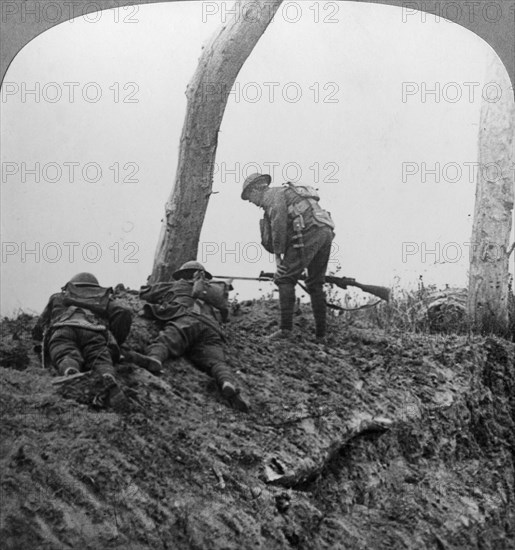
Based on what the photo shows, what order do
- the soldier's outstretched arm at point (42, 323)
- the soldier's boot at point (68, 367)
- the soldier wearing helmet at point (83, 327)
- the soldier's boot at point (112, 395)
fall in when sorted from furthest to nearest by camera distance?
the soldier's outstretched arm at point (42, 323), the soldier wearing helmet at point (83, 327), the soldier's boot at point (68, 367), the soldier's boot at point (112, 395)

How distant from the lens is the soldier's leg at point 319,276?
8969 mm

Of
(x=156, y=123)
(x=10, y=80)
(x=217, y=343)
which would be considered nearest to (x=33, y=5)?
(x=10, y=80)

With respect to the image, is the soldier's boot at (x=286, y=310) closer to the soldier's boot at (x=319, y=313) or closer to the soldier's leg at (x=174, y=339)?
the soldier's boot at (x=319, y=313)

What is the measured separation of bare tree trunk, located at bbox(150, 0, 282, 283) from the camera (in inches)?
358

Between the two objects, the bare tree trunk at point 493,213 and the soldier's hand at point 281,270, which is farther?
the bare tree trunk at point 493,213

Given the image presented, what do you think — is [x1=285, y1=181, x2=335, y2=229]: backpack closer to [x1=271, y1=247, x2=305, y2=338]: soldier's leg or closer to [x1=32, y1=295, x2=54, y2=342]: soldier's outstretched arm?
[x1=271, y1=247, x2=305, y2=338]: soldier's leg

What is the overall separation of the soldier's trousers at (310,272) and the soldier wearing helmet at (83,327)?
1.32 metres

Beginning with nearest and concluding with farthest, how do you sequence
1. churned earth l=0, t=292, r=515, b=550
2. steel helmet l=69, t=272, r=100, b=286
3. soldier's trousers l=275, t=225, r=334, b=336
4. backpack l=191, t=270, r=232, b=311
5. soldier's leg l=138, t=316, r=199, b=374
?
churned earth l=0, t=292, r=515, b=550
soldier's leg l=138, t=316, r=199, b=374
steel helmet l=69, t=272, r=100, b=286
backpack l=191, t=270, r=232, b=311
soldier's trousers l=275, t=225, r=334, b=336

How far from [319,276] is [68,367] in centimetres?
222

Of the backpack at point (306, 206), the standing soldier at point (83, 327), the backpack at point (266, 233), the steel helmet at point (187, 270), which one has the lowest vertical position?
the standing soldier at point (83, 327)

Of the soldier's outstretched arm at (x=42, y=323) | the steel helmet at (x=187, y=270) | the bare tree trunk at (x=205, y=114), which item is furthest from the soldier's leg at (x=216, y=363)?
the soldier's outstretched arm at (x=42, y=323)

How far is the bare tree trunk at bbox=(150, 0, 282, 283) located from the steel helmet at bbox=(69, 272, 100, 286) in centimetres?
71

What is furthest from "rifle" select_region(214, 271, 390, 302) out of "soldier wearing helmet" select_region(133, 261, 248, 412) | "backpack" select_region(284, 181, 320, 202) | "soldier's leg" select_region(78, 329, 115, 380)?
"soldier's leg" select_region(78, 329, 115, 380)

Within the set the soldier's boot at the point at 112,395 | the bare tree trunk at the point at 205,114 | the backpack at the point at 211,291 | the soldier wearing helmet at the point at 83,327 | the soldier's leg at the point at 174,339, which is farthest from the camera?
the bare tree trunk at the point at 205,114
